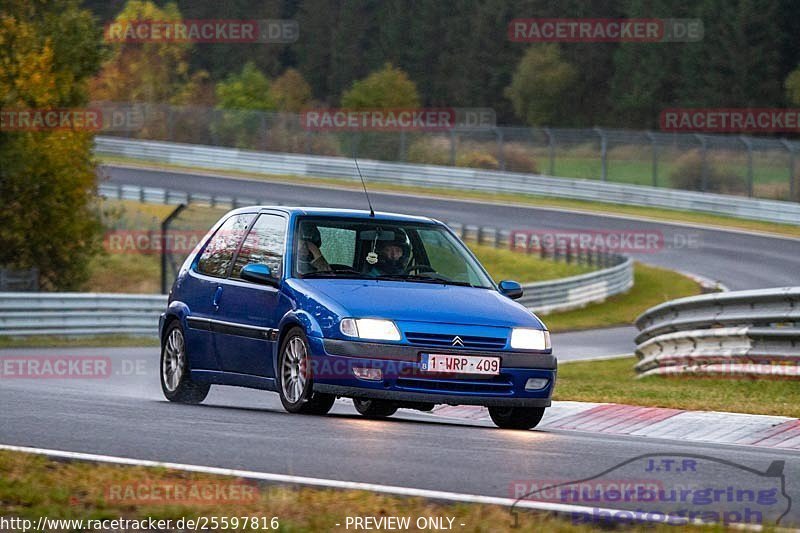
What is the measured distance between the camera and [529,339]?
33.8 feet

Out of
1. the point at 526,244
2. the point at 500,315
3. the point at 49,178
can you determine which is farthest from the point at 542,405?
the point at 526,244

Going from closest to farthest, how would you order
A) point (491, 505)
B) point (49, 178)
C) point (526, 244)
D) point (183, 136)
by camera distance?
point (491, 505) → point (49, 178) → point (526, 244) → point (183, 136)

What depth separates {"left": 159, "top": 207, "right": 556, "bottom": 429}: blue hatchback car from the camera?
9898 mm

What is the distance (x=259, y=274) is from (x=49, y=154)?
2154 cm

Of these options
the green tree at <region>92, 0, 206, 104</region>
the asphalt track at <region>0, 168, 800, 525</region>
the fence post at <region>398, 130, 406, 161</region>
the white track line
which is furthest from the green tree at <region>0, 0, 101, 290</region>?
the green tree at <region>92, 0, 206, 104</region>

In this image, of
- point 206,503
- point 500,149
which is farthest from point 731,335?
point 500,149

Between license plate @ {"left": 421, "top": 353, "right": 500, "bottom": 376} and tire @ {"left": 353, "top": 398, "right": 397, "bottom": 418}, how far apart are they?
132 cm

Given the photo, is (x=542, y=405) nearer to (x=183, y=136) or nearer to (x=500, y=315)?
(x=500, y=315)

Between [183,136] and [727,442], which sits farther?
[183,136]

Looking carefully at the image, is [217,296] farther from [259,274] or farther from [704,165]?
[704,165]

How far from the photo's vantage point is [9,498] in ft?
20.7

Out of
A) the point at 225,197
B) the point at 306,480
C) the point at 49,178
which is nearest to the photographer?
the point at 306,480

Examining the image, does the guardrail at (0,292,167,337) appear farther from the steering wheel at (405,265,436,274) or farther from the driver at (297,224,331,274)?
the steering wheel at (405,265,436,274)

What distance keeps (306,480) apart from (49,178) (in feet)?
85.0
